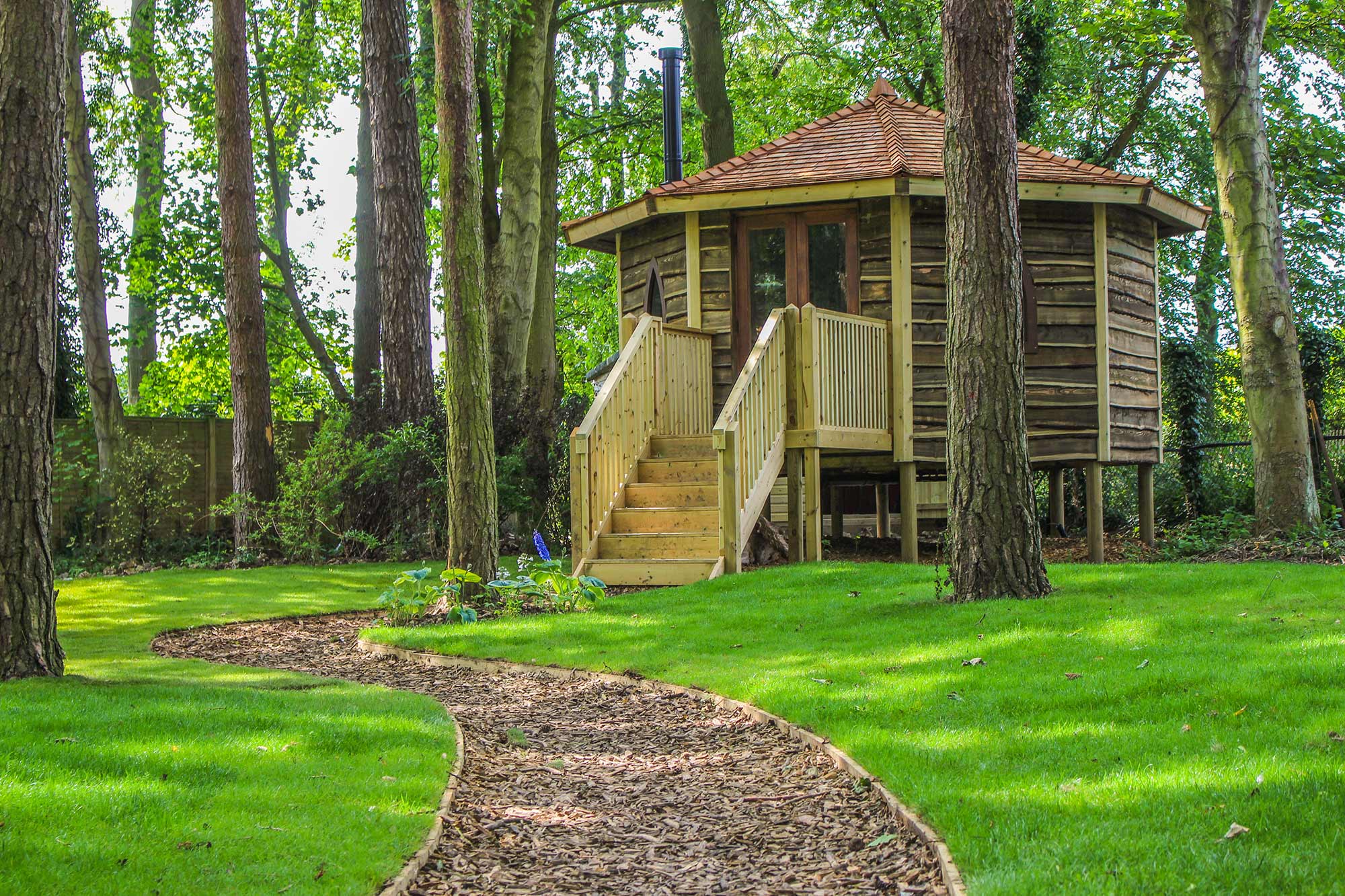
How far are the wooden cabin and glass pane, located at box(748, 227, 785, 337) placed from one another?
2cm

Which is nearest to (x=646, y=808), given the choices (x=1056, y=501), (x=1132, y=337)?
(x=1132, y=337)

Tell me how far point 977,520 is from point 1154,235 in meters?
8.90

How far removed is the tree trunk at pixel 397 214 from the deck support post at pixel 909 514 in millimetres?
6780

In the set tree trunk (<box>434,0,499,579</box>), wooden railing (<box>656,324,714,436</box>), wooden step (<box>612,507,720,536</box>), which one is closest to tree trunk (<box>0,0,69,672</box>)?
tree trunk (<box>434,0,499,579</box>)

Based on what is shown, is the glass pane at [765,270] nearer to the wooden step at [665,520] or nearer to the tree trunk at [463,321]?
the wooden step at [665,520]

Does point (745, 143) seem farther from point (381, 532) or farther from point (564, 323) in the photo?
point (381, 532)

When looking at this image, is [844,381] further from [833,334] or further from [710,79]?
[710,79]

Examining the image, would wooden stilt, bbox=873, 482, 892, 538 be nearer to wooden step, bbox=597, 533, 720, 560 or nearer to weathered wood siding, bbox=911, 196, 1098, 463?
weathered wood siding, bbox=911, 196, 1098, 463

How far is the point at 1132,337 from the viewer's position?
48.4ft

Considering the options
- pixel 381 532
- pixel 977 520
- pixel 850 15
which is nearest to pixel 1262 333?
pixel 977 520

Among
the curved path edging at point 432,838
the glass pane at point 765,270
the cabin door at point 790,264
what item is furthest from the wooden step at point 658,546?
the curved path edging at point 432,838

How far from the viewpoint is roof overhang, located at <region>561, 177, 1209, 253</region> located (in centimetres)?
1304

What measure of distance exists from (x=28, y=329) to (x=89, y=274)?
502 inches

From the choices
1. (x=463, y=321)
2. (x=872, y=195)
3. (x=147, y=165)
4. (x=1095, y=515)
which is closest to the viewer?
(x=463, y=321)
